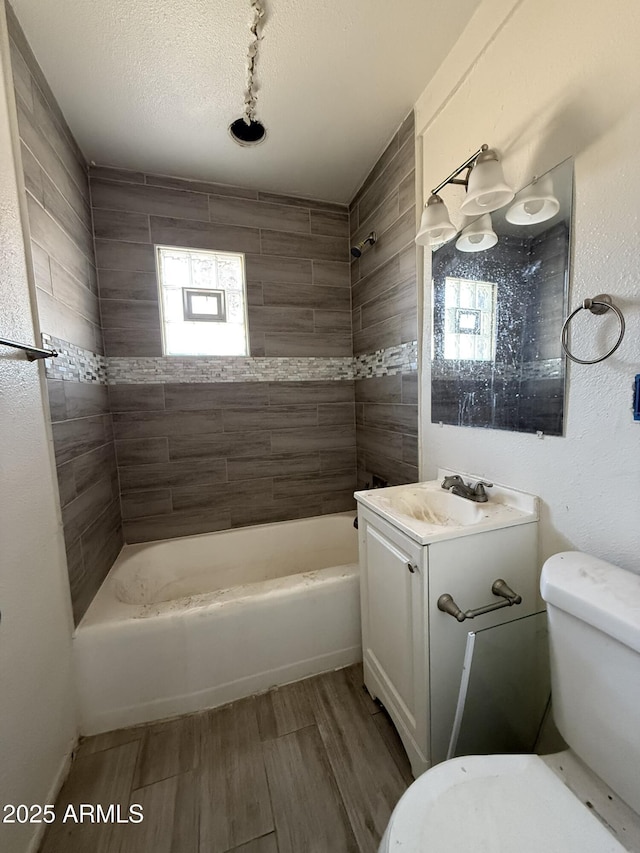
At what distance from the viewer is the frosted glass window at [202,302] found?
6.45 feet

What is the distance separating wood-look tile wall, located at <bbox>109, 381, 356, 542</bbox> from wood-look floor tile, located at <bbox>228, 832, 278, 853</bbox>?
1.40 meters

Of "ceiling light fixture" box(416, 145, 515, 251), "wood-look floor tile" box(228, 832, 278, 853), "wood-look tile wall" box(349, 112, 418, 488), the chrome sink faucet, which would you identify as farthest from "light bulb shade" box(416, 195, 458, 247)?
"wood-look floor tile" box(228, 832, 278, 853)

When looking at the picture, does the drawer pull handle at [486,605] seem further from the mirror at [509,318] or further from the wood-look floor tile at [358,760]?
the wood-look floor tile at [358,760]

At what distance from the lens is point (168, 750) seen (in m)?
1.17

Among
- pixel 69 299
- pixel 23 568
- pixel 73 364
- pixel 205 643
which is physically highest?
pixel 69 299

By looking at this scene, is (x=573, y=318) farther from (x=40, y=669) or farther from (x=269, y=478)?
(x=40, y=669)

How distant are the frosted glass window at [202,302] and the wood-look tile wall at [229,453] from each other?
0.27 m

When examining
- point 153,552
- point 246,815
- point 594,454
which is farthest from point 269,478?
point 594,454

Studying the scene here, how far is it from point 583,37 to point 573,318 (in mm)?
717

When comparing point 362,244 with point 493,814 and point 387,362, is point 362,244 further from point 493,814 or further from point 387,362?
point 493,814

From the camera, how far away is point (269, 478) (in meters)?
2.20

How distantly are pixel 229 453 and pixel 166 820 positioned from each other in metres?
1.53

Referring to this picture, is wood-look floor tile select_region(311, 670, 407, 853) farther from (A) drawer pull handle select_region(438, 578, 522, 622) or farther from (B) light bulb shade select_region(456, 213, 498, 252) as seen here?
(B) light bulb shade select_region(456, 213, 498, 252)

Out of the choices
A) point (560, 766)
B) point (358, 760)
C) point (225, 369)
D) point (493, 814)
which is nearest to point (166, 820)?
point (358, 760)
